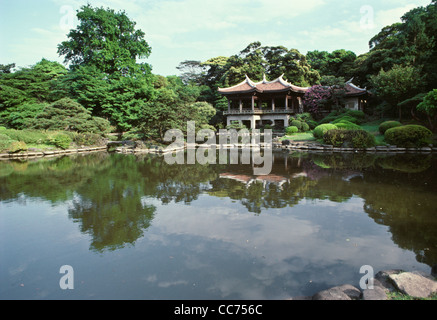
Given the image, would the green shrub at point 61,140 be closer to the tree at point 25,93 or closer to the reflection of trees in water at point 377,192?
the tree at point 25,93

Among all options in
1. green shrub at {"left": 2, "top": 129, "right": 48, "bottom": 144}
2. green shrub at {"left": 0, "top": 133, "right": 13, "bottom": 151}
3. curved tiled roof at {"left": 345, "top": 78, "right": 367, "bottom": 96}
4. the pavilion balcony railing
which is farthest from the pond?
curved tiled roof at {"left": 345, "top": 78, "right": 367, "bottom": 96}

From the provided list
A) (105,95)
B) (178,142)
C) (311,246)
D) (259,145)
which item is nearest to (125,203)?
(311,246)

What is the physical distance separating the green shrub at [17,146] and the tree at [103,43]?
41.5ft

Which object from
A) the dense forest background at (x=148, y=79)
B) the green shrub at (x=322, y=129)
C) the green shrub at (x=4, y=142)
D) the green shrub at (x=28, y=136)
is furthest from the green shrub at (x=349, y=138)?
the green shrub at (x=4, y=142)

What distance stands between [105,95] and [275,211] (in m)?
23.4

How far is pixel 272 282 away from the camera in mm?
3365

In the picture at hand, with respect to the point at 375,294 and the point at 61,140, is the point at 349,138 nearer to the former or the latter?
the point at 375,294

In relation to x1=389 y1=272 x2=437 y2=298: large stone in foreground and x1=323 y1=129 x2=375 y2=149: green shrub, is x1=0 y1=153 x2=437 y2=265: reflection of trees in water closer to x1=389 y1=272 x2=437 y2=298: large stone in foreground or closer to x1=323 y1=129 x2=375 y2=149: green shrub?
x1=389 y1=272 x2=437 y2=298: large stone in foreground

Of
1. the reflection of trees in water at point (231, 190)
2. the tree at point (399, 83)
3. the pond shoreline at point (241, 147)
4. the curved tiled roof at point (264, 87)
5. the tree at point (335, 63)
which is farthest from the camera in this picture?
the tree at point (335, 63)

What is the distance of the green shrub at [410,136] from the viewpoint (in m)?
15.1

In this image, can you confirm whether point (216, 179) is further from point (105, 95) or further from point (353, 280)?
point (105, 95)

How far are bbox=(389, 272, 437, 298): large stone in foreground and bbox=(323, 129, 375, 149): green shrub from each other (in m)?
14.7

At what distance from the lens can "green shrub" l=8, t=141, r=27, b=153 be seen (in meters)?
17.1

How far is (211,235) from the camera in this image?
4789 millimetres
